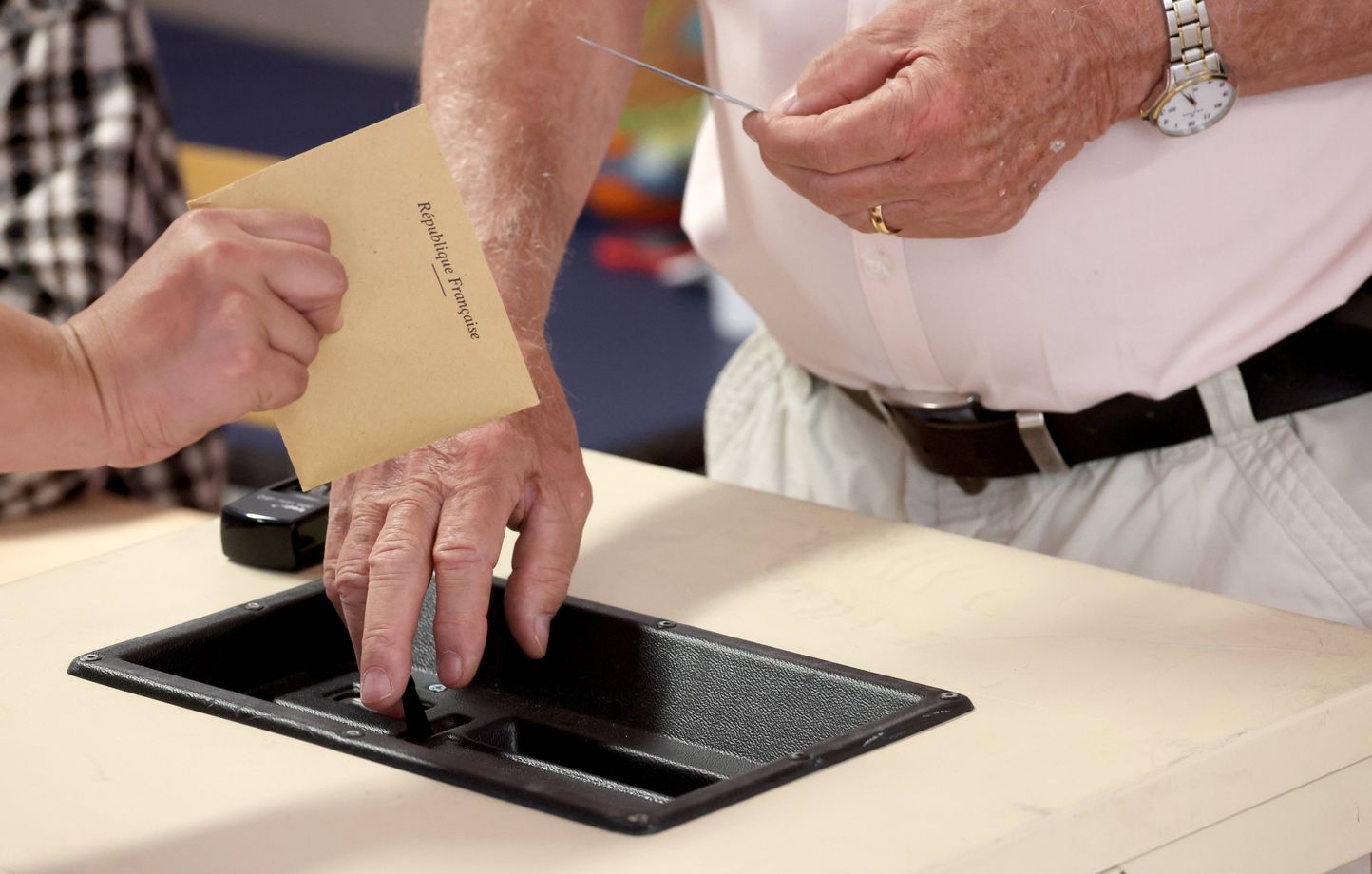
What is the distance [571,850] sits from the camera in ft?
2.24

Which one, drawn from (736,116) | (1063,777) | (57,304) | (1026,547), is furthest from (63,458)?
(57,304)

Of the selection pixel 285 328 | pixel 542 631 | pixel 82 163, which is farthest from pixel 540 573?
pixel 82 163

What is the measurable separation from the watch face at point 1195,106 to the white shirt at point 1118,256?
0.02 metres

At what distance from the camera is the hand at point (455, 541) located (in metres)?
0.87

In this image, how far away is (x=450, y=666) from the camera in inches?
34.5

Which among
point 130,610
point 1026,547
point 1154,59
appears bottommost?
point 1026,547

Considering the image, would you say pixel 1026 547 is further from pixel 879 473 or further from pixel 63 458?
pixel 63 458

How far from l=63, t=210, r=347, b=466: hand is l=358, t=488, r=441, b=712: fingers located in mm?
162

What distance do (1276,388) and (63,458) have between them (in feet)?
2.47

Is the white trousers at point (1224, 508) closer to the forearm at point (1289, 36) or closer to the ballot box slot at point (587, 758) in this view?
the forearm at point (1289, 36)

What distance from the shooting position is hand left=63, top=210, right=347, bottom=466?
0.73m

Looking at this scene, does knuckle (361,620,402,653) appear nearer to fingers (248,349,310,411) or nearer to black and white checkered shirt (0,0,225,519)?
fingers (248,349,310,411)

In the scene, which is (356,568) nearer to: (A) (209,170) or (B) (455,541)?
(B) (455,541)

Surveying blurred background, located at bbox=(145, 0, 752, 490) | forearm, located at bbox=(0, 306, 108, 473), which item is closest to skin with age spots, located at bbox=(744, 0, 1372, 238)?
forearm, located at bbox=(0, 306, 108, 473)
